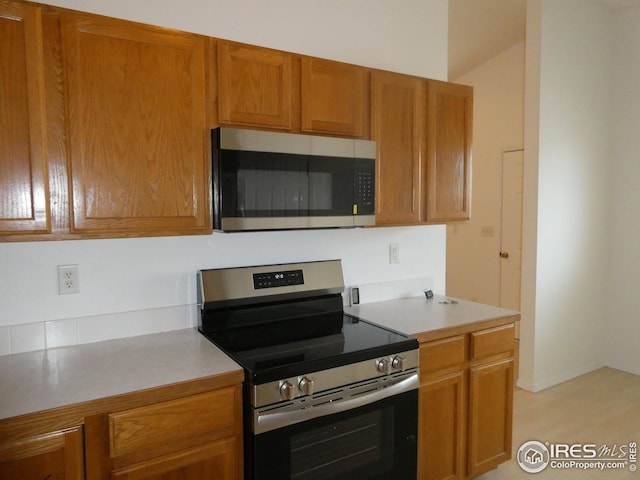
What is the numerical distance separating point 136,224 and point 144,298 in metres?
0.46

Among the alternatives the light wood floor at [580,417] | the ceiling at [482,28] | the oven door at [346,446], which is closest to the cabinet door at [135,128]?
the oven door at [346,446]

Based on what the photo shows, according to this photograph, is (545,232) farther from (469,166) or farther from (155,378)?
(155,378)

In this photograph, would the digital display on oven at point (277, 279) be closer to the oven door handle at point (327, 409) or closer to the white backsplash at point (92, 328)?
the white backsplash at point (92, 328)

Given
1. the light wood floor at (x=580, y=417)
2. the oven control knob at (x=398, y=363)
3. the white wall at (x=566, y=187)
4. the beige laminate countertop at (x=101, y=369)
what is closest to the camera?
the beige laminate countertop at (x=101, y=369)

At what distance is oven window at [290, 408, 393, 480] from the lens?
5.42ft

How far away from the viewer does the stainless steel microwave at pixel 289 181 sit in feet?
5.93

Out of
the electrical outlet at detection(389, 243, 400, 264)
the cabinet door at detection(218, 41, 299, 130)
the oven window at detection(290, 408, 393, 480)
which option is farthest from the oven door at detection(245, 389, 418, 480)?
the cabinet door at detection(218, 41, 299, 130)

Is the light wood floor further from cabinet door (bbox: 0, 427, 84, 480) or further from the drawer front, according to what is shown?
cabinet door (bbox: 0, 427, 84, 480)

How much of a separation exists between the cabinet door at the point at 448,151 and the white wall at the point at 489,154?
7.97 ft

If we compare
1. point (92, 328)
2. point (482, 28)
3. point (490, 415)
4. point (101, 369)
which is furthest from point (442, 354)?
point (482, 28)

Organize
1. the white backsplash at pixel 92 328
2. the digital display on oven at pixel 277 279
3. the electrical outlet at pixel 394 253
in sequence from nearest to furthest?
the white backsplash at pixel 92 328
the digital display on oven at pixel 277 279
the electrical outlet at pixel 394 253

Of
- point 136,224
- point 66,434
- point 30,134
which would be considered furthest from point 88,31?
point 66,434

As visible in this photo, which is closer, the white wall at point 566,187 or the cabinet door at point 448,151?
the cabinet door at point 448,151

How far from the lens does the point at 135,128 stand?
1668 mm
